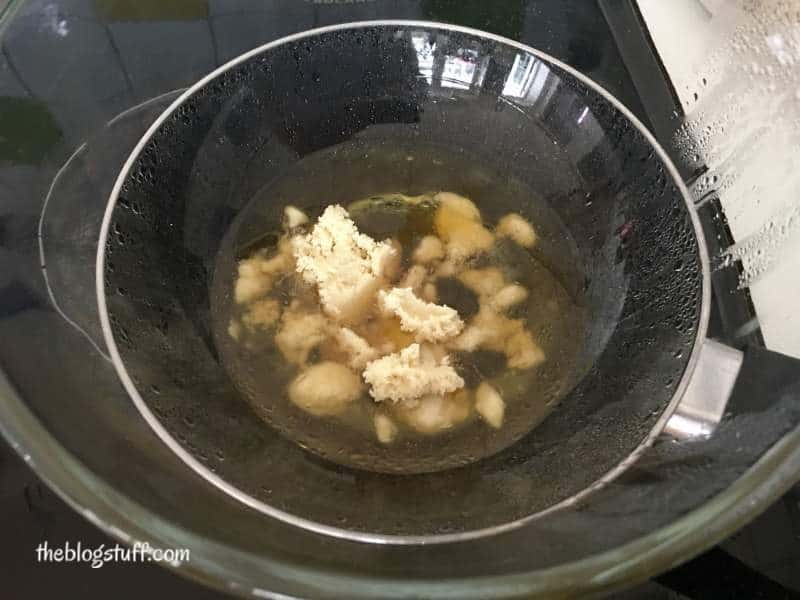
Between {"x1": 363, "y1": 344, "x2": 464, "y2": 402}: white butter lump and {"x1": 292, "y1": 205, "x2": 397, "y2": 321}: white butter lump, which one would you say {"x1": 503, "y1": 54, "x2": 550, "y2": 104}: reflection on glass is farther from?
{"x1": 363, "y1": 344, "x2": 464, "y2": 402}: white butter lump

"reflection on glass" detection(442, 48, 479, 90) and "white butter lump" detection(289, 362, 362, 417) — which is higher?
"reflection on glass" detection(442, 48, 479, 90)

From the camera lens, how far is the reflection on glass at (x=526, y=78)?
31.6 inches

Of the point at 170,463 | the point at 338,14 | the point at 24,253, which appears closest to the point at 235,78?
the point at 338,14

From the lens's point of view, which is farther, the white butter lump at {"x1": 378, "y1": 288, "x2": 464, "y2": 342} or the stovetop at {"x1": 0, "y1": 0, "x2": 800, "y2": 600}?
the white butter lump at {"x1": 378, "y1": 288, "x2": 464, "y2": 342}

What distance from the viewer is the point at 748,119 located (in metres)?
0.70

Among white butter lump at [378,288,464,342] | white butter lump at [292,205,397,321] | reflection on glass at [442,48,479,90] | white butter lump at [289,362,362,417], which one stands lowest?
white butter lump at [289,362,362,417]

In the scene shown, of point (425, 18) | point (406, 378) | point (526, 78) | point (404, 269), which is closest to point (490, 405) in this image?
point (406, 378)

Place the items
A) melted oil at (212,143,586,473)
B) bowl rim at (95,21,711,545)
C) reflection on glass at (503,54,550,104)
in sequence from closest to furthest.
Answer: bowl rim at (95,21,711,545), melted oil at (212,143,586,473), reflection on glass at (503,54,550,104)

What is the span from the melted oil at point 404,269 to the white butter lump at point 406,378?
0.8 inches

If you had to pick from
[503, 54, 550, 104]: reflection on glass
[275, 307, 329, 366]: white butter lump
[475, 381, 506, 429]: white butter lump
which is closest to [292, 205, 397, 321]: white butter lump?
[275, 307, 329, 366]: white butter lump

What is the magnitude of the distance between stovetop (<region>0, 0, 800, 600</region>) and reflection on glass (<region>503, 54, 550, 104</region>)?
0.05m

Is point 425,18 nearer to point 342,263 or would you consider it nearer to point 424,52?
point 424,52

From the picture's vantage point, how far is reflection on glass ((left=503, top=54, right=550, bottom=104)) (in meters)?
0.80

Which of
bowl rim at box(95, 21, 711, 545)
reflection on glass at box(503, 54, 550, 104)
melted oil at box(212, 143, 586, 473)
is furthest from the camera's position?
reflection on glass at box(503, 54, 550, 104)
